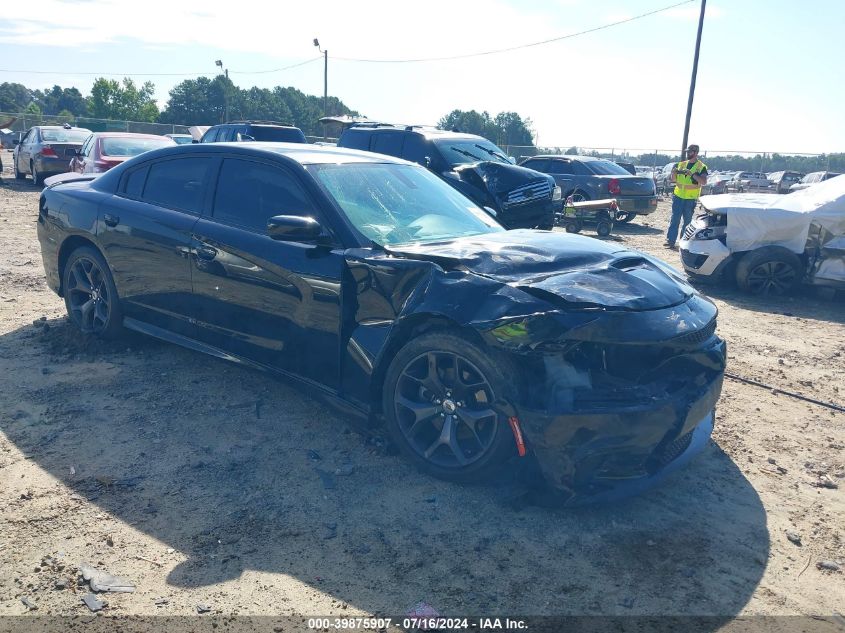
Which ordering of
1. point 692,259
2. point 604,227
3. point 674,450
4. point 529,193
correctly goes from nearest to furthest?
point 674,450 → point 692,259 → point 529,193 → point 604,227

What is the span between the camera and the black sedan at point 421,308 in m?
3.06

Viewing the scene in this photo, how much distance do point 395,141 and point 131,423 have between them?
7.95m

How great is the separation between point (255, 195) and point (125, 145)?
10397mm

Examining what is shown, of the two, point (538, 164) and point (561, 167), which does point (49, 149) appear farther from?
point (561, 167)

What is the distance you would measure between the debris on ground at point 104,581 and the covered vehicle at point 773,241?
7.70 metres

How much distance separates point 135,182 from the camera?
506cm

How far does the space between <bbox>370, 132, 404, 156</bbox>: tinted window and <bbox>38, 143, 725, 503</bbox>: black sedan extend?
251 inches

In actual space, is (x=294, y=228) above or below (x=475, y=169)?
below

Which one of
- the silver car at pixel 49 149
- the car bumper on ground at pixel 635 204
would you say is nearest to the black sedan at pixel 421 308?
the car bumper on ground at pixel 635 204

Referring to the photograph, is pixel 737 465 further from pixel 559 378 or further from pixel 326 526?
pixel 326 526

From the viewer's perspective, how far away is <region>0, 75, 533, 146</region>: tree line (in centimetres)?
7225

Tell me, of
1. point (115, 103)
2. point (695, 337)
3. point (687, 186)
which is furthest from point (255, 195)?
point (115, 103)

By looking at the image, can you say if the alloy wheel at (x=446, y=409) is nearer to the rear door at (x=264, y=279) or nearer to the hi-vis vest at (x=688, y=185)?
the rear door at (x=264, y=279)

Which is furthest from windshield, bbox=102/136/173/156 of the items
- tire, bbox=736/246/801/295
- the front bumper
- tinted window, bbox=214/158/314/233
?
the front bumper
